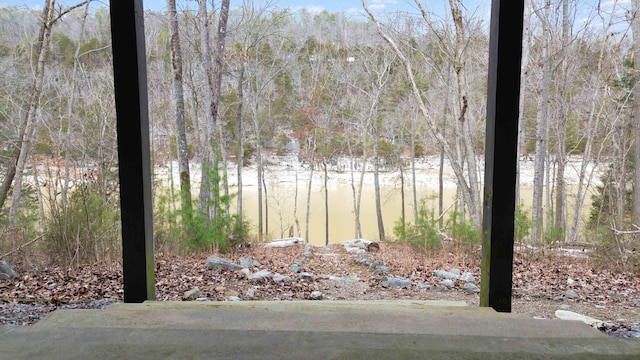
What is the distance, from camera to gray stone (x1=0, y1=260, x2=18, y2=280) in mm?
3820

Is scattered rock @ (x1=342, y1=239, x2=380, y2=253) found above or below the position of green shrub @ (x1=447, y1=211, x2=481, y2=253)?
below

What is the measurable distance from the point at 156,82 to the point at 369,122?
5.26 m

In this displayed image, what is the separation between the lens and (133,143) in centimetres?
129

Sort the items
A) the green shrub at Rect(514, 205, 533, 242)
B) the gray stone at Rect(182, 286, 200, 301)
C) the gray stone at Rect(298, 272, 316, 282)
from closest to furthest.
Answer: the gray stone at Rect(182, 286, 200, 301)
the gray stone at Rect(298, 272, 316, 282)
the green shrub at Rect(514, 205, 533, 242)

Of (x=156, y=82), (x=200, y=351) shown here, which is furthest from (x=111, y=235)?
(x=156, y=82)

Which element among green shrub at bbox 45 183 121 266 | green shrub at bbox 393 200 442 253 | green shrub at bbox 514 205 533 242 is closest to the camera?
green shrub at bbox 45 183 121 266

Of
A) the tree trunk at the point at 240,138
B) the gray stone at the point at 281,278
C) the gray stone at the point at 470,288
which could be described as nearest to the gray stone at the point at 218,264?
the gray stone at the point at 281,278

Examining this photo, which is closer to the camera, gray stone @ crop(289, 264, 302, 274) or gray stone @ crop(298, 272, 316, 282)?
gray stone @ crop(298, 272, 316, 282)

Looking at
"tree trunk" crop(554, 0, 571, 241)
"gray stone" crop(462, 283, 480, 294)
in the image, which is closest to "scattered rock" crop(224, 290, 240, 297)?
"gray stone" crop(462, 283, 480, 294)

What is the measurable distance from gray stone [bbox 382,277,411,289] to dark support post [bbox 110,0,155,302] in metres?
4.00

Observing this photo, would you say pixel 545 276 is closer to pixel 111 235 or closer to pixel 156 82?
pixel 111 235

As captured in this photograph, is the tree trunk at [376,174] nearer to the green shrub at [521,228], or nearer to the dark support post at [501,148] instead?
the green shrub at [521,228]

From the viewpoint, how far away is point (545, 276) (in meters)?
5.03

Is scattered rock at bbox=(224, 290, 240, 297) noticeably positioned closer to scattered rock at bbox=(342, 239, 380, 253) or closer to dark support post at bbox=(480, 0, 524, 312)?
dark support post at bbox=(480, 0, 524, 312)
